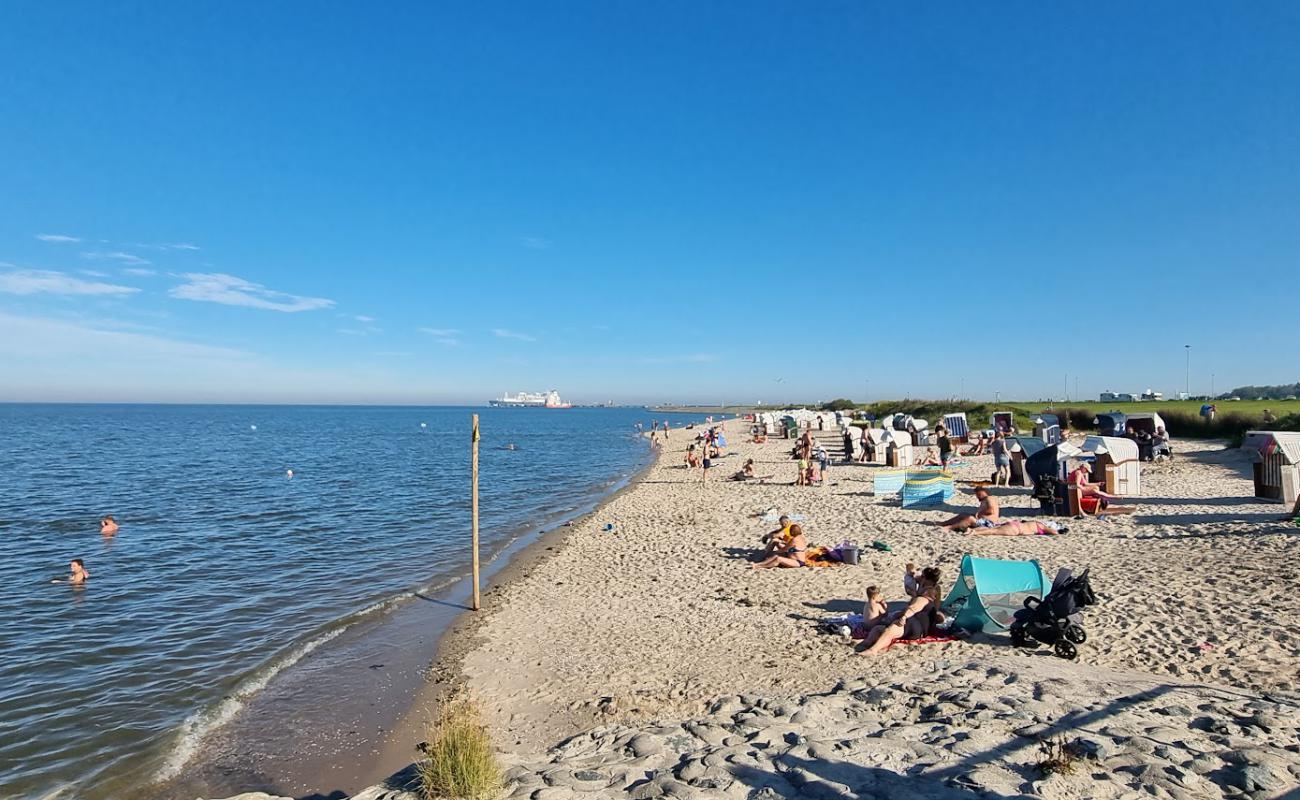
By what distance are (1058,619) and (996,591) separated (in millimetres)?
788

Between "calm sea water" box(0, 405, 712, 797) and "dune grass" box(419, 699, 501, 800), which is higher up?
"dune grass" box(419, 699, 501, 800)

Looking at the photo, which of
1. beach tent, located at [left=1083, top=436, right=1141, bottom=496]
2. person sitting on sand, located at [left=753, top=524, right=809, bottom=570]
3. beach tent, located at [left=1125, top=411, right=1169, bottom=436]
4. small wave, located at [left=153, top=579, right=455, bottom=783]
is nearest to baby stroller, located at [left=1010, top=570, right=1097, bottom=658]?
person sitting on sand, located at [left=753, top=524, right=809, bottom=570]

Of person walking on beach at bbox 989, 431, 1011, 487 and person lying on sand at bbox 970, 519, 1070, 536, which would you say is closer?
person lying on sand at bbox 970, 519, 1070, 536

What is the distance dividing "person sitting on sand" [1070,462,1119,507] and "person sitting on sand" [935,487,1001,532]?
2350mm

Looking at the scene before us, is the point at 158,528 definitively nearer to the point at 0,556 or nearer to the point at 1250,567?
the point at 0,556

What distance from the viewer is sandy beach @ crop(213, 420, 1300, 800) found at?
198 inches

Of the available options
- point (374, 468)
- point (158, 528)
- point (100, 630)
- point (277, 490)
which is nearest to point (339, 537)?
point (158, 528)

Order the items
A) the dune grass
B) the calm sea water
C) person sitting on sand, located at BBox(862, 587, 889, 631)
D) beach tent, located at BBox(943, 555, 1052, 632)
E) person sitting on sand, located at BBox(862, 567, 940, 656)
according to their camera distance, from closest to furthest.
Answer: the dune grass → the calm sea water → person sitting on sand, located at BBox(862, 567, 940, 656) → beach tent, located at BBox(943, 555, 1052, 632) → person sitting on sand, located at BBox(862, 587, 889, 631)

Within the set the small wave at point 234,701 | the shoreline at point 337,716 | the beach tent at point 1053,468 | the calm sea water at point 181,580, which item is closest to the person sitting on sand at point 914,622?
the shoreline at point 337,716

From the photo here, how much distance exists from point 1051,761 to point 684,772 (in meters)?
2.54

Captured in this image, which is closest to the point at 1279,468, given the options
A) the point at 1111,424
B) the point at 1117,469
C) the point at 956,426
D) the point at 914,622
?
the point at 1117,469

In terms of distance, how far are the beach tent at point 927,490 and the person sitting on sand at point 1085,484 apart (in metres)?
2.87

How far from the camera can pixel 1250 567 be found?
1036 cm

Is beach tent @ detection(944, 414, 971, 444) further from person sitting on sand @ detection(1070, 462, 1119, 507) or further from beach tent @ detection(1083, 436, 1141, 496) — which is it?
person sitting on sand @ detection(1070, 462, 1119, 507)
